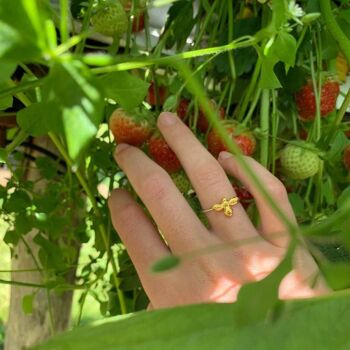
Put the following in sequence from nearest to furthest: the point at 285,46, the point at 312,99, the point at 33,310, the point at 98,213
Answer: the point at 285,46
the point at 312,99
the point at 98,213
the point at 33,310

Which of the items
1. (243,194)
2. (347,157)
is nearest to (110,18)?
(243,194)

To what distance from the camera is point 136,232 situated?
A: 0.70 metres

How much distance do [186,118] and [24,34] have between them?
19.4 inches

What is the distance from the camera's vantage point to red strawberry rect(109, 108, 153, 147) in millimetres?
698

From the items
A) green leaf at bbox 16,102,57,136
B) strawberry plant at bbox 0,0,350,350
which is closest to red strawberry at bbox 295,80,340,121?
strawberry plant at bbox 0,0,350,350

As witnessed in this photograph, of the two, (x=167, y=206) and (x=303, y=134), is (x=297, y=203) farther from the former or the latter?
(x=167, y=206)

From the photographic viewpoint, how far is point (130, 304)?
1.00m

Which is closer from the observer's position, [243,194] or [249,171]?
[249,171]

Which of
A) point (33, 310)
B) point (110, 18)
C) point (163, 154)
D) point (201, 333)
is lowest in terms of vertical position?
point (33, 310)

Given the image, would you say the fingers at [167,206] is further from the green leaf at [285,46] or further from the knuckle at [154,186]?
the green leaf at [285,46]

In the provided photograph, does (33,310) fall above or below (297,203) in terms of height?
below

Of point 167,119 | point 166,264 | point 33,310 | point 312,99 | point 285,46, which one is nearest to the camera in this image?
point 166,264

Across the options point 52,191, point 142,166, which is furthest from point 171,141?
point 52,191

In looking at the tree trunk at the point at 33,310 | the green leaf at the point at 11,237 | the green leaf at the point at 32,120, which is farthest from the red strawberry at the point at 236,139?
the tree trunk at the point at 33,310
